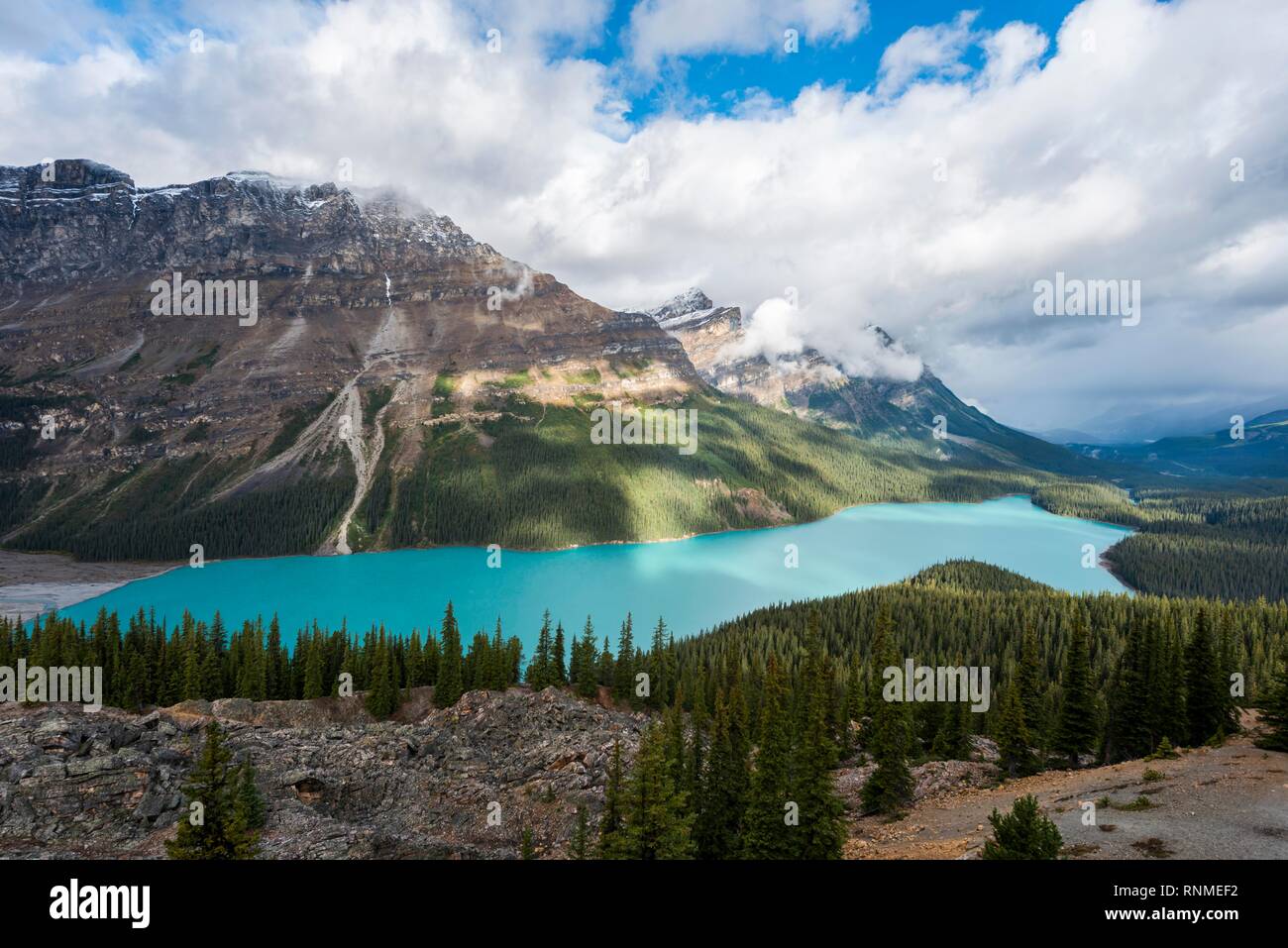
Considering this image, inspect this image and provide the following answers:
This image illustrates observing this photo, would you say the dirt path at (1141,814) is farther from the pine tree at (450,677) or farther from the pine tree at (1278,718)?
the pine tree at (450,677)

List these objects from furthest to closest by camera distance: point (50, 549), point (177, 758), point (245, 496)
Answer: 1. point (245, 496)
2. point (50, 549)
3. point (177, 758)

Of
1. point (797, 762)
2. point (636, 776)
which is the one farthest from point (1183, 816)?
point (636, 776)

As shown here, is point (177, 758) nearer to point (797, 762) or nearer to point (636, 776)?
point (636, 776)

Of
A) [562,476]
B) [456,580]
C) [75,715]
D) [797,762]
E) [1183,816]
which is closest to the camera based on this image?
[1183,816]

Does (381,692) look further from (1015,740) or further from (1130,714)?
(1130,714)

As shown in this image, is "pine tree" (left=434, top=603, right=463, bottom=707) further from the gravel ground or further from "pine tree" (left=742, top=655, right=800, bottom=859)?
the gravel ground

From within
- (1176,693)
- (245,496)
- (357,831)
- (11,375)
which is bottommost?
(357,831)

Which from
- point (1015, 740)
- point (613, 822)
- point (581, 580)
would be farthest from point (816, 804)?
point (581, 580)
